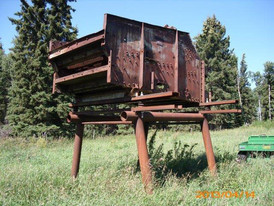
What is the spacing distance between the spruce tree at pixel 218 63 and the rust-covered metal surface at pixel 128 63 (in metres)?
26.7

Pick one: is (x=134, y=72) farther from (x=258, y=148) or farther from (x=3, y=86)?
(x=3, y=86)

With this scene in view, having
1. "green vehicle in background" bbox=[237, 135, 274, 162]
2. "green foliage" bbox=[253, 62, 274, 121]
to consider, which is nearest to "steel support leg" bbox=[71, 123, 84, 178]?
"green vehicle in background" bbox=[237, 135, 274, 162]

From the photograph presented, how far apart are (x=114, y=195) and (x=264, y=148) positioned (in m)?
5.90

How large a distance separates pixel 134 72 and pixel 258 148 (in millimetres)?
5651

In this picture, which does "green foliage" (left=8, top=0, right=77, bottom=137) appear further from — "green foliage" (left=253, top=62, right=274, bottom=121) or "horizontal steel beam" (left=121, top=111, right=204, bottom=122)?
"green foliage" (left=253, top=62, right=274, bottom=121)

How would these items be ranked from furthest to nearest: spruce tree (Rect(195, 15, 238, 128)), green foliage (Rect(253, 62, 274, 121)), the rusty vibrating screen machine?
1. green foliage (Rect(253, 62, 274, 121))
2. spruce tree (Rect(195, 15, 238, 128))
3. the rusty vibrating screen machine

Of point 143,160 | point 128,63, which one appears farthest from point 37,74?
point 143,160

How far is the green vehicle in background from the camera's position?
7300 millimetres

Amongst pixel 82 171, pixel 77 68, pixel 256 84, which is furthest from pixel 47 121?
pixel 256 84

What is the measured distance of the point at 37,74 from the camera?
17.6 m

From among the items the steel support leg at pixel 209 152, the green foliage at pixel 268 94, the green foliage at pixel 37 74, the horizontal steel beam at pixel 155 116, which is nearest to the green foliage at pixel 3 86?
the green foliage at pixel 37 74

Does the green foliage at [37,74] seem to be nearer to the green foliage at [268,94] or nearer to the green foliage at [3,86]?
the green foliage at [3,86]

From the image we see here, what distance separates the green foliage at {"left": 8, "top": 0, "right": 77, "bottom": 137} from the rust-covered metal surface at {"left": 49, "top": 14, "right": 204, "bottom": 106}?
13017 mm

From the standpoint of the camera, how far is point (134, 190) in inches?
147
